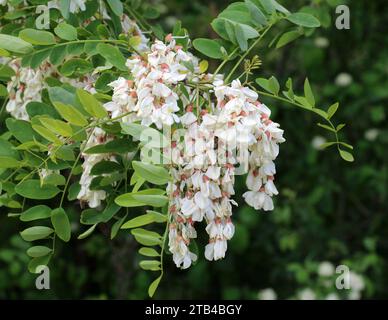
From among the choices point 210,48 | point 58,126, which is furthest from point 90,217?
point 210,48

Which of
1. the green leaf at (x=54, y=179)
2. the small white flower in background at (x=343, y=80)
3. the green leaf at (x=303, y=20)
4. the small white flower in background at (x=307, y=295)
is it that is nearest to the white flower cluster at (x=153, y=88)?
the green leaf at (x=54, y=179)

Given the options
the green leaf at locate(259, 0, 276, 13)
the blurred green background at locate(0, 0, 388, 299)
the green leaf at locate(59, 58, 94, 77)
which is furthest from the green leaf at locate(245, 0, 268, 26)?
the blurred green background at locate(0, 0, 388, 299)

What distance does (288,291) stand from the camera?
240 cm

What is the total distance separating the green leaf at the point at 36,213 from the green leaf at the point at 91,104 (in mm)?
151

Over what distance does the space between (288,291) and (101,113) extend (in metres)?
1.62

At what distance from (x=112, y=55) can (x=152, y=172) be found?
194mm

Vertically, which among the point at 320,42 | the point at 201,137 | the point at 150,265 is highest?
the point at 320,42

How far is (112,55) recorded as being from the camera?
0.94m

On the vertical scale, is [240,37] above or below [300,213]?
below

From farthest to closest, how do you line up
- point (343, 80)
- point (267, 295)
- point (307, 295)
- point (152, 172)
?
point (343, 80)
point (267, 295)
point (307, 295)
point (152, 172)

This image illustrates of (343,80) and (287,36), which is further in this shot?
(343,80)

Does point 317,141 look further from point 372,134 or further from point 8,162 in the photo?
point 8,162

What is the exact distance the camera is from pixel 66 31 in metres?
0.99

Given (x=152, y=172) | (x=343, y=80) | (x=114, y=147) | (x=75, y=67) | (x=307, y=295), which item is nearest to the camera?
(x=152, y=172)
